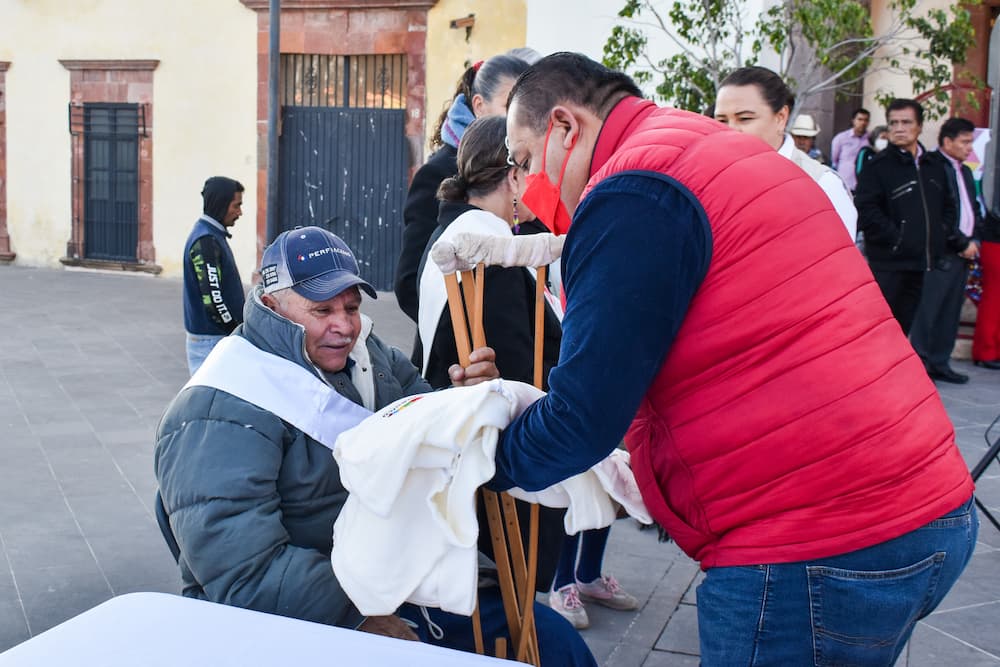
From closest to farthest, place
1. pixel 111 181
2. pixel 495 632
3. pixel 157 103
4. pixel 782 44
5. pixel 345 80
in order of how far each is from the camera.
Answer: pixel 495 632
pixel 782 44
pixel 345 80
pixel 157 103
pixel 111 181

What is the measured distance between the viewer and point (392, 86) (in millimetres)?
15711

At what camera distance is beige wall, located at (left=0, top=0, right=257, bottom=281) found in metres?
16.5

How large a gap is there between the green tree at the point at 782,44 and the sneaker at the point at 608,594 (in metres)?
6.34

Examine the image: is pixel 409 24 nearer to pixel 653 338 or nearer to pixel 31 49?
pixel 31 49

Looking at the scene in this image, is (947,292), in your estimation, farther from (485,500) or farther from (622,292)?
(622,292)

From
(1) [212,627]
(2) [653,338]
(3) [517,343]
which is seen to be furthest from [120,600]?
(3) [517,343]

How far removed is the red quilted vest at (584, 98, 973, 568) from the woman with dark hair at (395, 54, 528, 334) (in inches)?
87.3

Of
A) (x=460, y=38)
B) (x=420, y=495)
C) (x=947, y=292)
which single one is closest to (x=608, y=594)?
(x=420, y=495)

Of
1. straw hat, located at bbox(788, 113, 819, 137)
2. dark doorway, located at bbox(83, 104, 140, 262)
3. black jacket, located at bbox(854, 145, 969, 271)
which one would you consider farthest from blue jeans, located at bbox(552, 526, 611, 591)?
dark doorway, located at bbox(83, 104, 140, 262)

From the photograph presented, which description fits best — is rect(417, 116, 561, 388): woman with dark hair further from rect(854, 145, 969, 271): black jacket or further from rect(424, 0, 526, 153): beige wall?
rect(424, 0, 526, 153): beige wall

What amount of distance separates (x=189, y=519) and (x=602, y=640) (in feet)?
6.06

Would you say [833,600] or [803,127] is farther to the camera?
[803,127]

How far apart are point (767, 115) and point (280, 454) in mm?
2436

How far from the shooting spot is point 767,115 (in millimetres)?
4270
